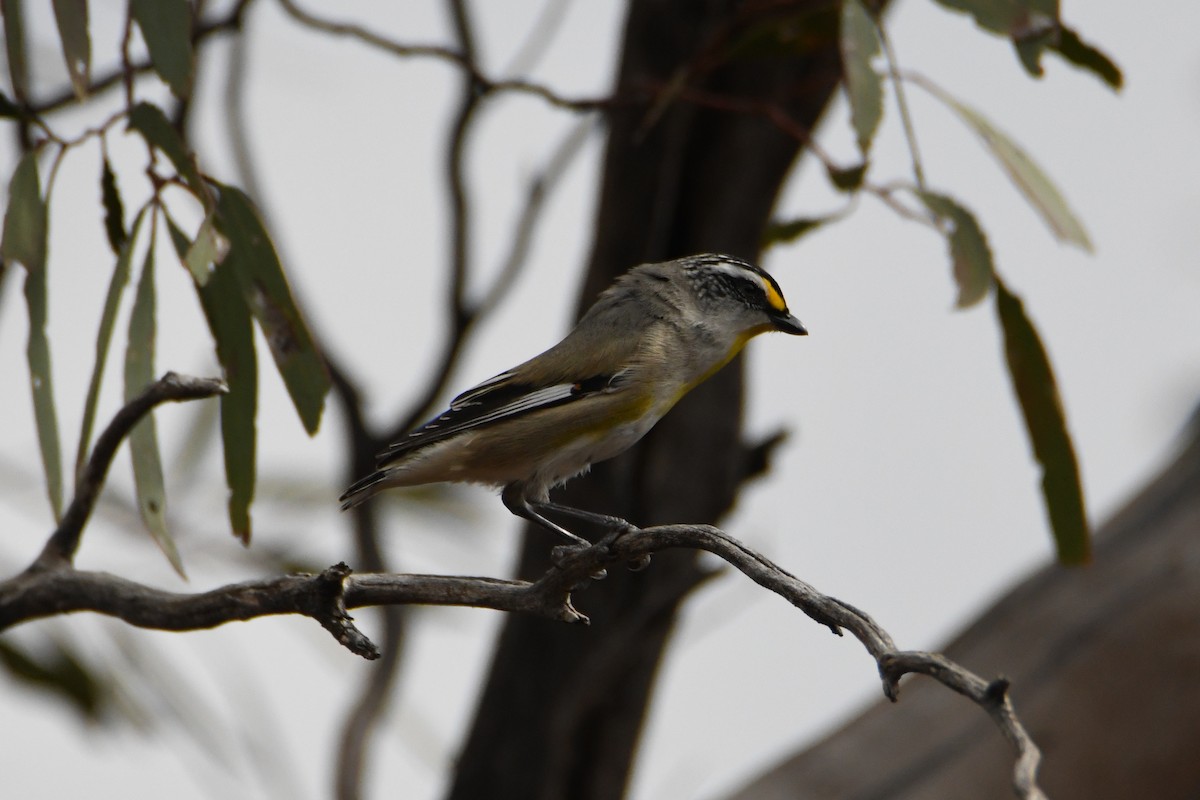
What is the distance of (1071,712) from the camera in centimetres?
348

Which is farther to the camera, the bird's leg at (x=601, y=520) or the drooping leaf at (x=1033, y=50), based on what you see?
the drooping leaf at (x=1033, y=50)

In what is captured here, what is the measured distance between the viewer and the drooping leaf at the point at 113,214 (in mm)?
2248

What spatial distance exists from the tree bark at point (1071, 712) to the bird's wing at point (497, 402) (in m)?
1.51

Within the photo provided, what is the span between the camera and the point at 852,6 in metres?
2.46

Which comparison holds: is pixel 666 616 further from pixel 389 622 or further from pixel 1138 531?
pixel 1138 531

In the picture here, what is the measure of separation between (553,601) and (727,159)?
6.39 ft

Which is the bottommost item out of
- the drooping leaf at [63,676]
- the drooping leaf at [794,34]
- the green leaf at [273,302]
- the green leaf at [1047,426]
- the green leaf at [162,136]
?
the drooping leaf at [63,676]

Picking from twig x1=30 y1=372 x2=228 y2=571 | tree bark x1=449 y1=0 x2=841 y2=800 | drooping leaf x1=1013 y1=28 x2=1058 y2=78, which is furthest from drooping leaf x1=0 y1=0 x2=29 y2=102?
drooping leaf x1=1013 y1=28 x2=1058 y2=78

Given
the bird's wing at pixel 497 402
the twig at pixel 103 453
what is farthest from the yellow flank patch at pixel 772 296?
the twig at pixel 103 453

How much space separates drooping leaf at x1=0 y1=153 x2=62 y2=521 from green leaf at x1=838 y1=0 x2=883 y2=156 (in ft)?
4.56

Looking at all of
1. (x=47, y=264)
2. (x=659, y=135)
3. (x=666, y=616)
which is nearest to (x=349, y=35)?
(x=659, y=135)

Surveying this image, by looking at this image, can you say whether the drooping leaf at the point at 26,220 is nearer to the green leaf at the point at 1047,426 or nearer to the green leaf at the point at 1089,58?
the green leaf at the point at 1047,426

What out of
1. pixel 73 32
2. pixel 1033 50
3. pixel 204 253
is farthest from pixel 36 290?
pixel 1033 50

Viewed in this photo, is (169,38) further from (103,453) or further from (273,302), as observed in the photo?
→ (103,453)
